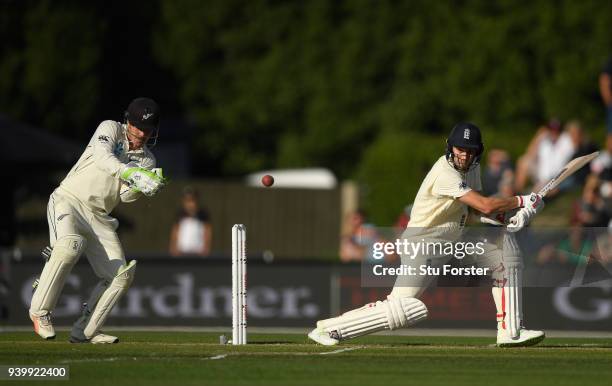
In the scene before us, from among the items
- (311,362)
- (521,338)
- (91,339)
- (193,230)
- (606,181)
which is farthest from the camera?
(193,230)

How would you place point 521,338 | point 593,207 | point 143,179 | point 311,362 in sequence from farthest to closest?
point 593,207
point 521,338
point 143,179
point 311,362

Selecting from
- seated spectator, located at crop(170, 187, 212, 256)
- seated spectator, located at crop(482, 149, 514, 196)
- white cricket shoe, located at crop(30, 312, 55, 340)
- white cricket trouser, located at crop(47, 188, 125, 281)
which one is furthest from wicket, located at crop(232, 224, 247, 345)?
seated spectator, located at crop(170, 187, 212, 256)

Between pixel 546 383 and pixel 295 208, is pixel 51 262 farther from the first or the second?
pixel 295 208

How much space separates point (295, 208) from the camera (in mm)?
32750

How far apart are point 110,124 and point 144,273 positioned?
22.5 feet

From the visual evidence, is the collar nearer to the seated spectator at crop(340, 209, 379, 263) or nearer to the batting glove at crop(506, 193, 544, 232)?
the batting glove at crop(506, 193, 544, 232)

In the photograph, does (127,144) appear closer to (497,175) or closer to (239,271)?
(239,271)

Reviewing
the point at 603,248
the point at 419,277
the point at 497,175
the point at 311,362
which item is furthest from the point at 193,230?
the point at 311,362

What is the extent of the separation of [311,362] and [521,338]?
214 centimetres

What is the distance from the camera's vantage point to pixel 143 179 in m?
12.0

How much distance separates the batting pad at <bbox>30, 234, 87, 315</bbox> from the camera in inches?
485

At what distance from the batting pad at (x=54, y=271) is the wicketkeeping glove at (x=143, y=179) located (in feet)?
2.39

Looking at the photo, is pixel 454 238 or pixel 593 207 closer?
pixel 454 238

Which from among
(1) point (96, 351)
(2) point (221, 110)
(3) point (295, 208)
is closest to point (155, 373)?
(1) point (96, 351)
